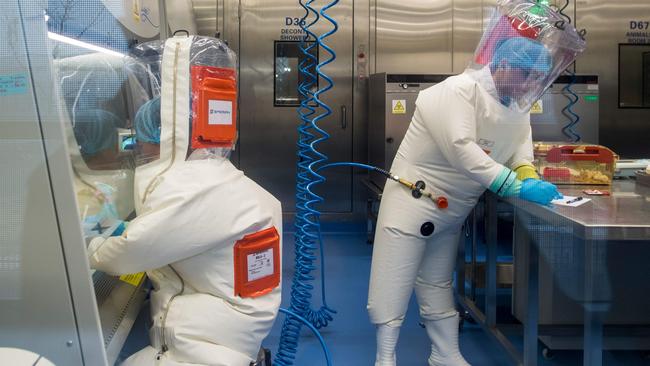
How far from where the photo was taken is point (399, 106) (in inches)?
173

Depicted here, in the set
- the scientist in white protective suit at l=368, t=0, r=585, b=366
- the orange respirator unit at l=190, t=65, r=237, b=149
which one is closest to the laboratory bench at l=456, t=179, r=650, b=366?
the scientist in white protective suit at l=368, t=0, r=585, b=366

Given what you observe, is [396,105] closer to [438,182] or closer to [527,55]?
[438,182]

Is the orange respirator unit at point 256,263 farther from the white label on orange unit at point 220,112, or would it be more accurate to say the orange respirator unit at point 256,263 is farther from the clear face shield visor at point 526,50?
the clear face shield visor at point 526,50

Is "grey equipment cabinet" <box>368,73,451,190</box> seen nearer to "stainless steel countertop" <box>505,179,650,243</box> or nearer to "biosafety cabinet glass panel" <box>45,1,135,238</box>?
"stainless steel countertop" <box>505,179,650,243</box>

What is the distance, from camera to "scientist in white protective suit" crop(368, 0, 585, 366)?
1.97 m

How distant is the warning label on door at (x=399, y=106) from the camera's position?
4.38m

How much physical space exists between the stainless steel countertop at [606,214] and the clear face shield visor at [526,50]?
40cm

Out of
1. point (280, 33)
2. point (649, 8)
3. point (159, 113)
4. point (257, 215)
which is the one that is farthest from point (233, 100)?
point (649, 8)

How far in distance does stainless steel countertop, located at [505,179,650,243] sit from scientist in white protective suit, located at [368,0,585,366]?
0.40 ft

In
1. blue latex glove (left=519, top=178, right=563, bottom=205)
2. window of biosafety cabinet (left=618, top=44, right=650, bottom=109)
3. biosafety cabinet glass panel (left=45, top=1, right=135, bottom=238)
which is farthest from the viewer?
window of biosafety cabinet (left=618, top=44, right=650, bottom=109)

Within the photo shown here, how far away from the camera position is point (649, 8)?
17.2 feet

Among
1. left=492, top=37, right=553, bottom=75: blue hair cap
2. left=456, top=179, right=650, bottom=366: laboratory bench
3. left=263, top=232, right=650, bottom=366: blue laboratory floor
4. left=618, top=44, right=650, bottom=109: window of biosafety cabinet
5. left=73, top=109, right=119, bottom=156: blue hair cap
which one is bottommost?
left=263, top=232, right=650, bottom=366: blue laboratory floor

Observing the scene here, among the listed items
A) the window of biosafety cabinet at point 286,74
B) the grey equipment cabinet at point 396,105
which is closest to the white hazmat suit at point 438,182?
the grey equipment cabinet at point 396,105

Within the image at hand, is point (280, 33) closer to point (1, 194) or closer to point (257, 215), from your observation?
point (257, 215)
